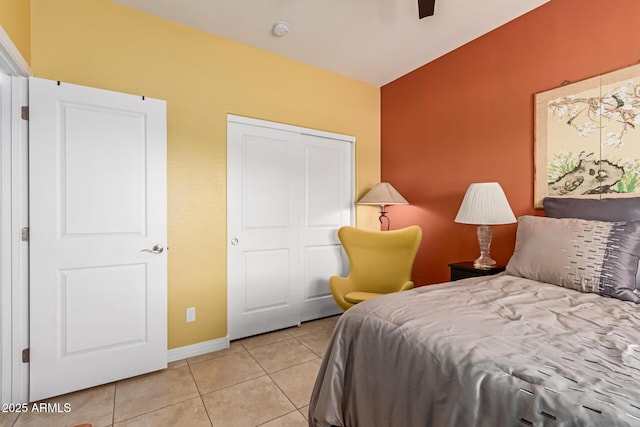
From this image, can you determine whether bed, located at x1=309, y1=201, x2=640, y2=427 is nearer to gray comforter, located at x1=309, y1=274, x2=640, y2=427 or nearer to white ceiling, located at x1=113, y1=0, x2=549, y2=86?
gray comforter, located at x1=309, y1=274, x2=640, y2=427

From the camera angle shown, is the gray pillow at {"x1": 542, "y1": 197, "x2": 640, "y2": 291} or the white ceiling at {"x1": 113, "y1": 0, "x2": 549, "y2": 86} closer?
the gray pillow at {"x1": 542, "y1": 197, "x2": 640, "y2": 291}

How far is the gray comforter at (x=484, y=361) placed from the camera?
695mm

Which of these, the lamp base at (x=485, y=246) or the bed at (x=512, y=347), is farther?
the lamp base at (x=485, y=246)

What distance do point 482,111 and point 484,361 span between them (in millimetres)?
2457

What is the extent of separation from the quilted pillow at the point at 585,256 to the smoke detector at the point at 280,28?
239 cm

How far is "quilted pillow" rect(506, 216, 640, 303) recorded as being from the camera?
4.77ft

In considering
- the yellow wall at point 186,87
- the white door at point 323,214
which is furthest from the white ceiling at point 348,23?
the white door at point 323,214

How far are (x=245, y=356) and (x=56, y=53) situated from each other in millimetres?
2579

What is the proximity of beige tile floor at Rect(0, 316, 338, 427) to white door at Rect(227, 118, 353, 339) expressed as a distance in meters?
0.51

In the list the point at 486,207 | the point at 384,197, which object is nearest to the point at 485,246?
the point at 486,207

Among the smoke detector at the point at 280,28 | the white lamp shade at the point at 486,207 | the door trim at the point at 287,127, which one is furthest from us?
the door trim at the point at 287,127

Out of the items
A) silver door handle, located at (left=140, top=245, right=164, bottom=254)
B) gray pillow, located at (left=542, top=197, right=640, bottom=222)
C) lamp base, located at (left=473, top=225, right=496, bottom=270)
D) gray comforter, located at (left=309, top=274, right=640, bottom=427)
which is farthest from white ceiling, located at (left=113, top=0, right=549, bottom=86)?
gray comforter, located at (left=309, top=274, right=640, bottom=427)

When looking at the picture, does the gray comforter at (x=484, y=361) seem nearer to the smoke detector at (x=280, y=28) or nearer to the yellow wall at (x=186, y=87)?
the yellow wall at (x=186, y=87)

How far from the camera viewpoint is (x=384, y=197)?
312cm
